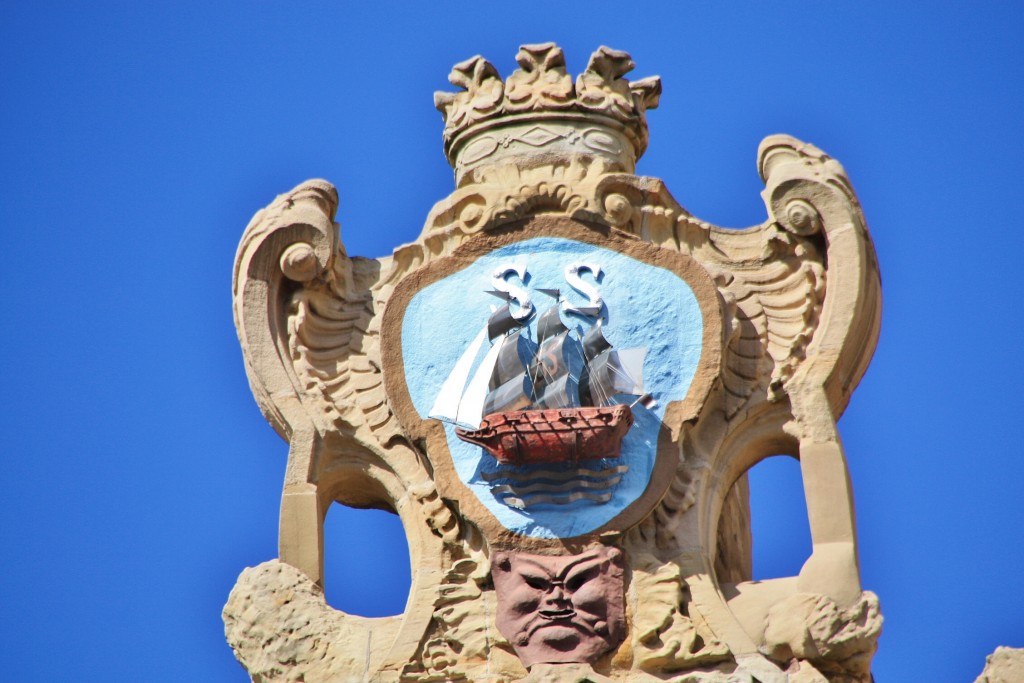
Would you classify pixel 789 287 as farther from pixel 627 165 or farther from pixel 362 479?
pixel 362 479

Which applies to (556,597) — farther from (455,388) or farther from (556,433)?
(455,388)

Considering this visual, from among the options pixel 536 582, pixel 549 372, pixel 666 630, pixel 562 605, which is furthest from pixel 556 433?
pixel 666 630

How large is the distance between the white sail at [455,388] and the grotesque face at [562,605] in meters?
1.07

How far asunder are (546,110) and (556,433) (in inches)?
107

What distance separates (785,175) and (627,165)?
1.24 meters

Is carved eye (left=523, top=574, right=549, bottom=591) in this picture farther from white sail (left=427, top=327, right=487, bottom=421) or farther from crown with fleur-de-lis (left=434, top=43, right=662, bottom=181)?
crown with fleur-de-lis (left=434, top=43, right=662, bottom=181)

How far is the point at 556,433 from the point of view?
25062 mm

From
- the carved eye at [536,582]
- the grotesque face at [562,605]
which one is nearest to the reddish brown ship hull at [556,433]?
the grotesque face at [562,605]

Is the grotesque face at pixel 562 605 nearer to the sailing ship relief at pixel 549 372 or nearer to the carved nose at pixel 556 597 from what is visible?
the carved nose at pixel 556 597

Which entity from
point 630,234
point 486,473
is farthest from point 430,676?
point 630,234

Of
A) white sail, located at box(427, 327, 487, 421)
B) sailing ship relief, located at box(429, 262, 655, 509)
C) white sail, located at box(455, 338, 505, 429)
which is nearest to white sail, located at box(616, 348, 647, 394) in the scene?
sailing ship relief, located at box(429, 262, 655, 509)

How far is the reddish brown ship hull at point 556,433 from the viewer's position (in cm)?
2505

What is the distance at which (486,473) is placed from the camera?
2541 centimetres

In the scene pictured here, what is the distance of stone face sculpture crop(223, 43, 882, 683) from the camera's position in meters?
25.0
